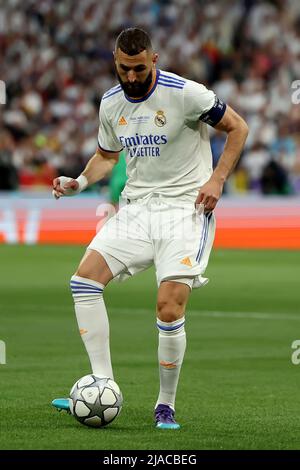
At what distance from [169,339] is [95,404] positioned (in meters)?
0.59

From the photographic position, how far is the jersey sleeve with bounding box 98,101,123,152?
8102mm

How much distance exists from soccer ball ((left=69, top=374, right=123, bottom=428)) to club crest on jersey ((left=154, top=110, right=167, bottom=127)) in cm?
165

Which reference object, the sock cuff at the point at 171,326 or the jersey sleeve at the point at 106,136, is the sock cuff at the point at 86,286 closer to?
the sock cuff at the point at 171,326

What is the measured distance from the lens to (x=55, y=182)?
8016 mm

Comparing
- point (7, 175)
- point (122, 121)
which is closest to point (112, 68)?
point (7, 175)

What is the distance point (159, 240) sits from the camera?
7766mm

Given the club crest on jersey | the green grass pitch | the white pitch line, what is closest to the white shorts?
the club crest on jersey

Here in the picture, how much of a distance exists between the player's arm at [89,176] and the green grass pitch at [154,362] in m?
1.41

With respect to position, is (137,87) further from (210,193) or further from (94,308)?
(94,308)

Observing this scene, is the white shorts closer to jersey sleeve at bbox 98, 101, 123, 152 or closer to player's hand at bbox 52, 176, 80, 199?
player's hand at bbox 52, 176, 80, 199

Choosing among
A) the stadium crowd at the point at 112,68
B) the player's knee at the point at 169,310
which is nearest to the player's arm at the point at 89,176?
the player's knee at the point at 169,310

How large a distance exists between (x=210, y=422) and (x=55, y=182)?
1795mm
